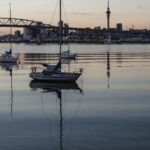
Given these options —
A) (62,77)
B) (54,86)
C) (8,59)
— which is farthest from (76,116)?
(8,59)

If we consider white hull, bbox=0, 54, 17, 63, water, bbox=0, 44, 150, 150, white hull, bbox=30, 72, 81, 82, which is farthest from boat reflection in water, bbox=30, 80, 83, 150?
white hull, bbox=0, 54, 17, 63

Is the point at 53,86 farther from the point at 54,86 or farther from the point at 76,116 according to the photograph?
the point at 76,116

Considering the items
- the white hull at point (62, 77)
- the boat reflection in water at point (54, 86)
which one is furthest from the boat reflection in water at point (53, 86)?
the white hull at point (62, 77)

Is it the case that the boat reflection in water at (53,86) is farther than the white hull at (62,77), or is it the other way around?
the white hull at (62,77)

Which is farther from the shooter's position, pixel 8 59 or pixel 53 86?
pixel 8 59

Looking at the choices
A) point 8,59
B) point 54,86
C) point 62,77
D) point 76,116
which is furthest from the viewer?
point 8,59

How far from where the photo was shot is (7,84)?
138ft

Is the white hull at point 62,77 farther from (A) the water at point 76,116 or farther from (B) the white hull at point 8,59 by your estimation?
(B) the white hull at point 8,59

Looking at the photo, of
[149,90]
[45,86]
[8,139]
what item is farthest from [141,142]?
[45,86]

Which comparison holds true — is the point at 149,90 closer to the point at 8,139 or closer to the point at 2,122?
the point at 2,122

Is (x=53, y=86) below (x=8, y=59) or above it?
below

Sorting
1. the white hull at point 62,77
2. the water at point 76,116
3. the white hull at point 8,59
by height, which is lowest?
the water at point 76,116

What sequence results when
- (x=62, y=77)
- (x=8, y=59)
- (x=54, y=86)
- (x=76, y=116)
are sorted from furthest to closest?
(x=8, y=59)
(x=62, y=77)
(x=54, y=86)
(x=76, y=116)

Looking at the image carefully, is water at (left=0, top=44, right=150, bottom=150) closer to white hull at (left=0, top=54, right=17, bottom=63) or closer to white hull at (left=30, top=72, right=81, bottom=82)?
white hull at (left=30, top=72, right=81, bottom=82)
